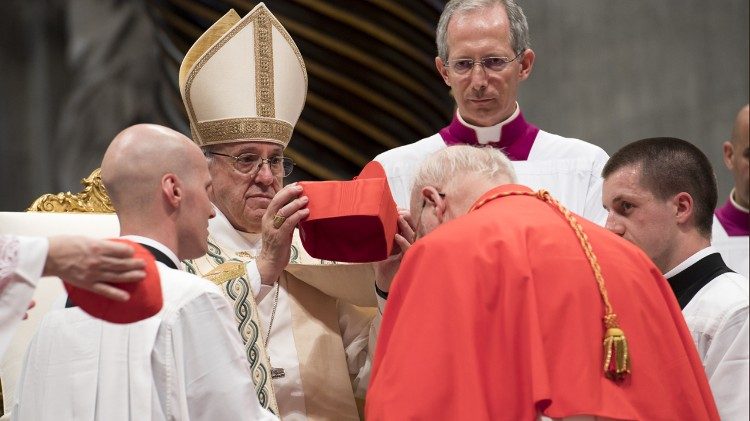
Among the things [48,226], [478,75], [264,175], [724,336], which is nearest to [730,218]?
[724,336]

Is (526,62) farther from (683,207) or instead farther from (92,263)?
(92,263)

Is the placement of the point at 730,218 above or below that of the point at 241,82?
below

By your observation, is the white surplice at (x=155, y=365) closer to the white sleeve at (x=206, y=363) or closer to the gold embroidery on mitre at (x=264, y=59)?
the white sleeve at (x=206, y=363)

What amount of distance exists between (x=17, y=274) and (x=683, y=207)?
1993mm

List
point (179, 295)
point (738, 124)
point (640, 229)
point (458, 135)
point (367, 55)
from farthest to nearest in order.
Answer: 1. point (367, 55)
2. point (458, 135)
3. point (640, 229)
4. point (179, 295)
5. point (738, 124)

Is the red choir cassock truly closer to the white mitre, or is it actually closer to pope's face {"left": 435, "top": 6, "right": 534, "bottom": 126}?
Answer: pope's face {"left": 435, "top": 6, "right": 534, "bottom": 126}

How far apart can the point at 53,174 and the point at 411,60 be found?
211cm

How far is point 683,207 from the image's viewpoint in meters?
3.69

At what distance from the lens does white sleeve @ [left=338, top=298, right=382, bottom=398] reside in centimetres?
424

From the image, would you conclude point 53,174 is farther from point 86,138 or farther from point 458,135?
point 458,135

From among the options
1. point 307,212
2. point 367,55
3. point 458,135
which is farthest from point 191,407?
point 367,55

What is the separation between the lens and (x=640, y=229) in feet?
12.2

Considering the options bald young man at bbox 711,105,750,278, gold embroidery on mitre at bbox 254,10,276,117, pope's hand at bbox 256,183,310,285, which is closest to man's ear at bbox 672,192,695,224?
bald young man at bbox 711,105,750,278

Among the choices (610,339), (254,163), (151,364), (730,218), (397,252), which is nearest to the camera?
(610,339)
